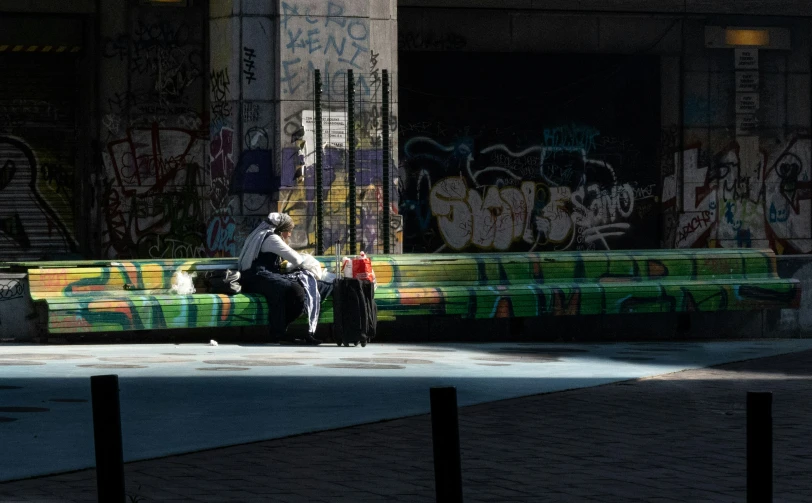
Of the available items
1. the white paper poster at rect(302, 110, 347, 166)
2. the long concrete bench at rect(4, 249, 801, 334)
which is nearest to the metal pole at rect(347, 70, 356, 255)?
the white paper poster at rect(302, 110, 347, 166)

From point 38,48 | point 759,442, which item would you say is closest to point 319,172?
point 38,48

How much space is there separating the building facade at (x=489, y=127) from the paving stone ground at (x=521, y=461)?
8.58 meters

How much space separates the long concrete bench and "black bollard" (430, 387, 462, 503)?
8790mm

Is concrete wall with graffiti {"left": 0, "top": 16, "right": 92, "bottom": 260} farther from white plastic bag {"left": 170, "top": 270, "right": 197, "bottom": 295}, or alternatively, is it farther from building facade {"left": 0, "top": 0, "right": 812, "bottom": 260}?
white plastic bag {"left": 170, "top": 270, "right": 197, "bottom": 295}

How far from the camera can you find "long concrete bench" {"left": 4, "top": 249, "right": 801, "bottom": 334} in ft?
43.7

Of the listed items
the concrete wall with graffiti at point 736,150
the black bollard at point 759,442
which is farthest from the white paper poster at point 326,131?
the black bollard at point 759,442

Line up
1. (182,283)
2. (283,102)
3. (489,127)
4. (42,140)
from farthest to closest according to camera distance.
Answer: (489,127) → (42,140) → (283,102) → (182,283)

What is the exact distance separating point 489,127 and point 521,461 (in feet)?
53.4

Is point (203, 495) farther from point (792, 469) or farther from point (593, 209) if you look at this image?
point (593, 209)

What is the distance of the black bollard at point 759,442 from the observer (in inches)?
185

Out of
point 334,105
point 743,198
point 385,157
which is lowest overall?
point 743,198

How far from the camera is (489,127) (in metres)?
23.3

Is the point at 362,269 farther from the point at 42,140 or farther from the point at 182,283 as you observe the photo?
the point at 42,140

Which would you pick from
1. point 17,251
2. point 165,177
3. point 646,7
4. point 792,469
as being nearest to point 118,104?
point 165,177
